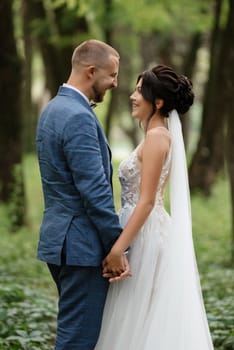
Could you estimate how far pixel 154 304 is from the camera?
16.6 feet

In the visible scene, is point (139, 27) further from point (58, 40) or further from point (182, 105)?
point (182, 105)

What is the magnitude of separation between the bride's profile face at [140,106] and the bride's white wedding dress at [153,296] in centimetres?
26

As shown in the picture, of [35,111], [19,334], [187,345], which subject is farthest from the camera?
[35,111]

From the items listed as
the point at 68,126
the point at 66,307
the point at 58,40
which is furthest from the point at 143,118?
the point at 58,40

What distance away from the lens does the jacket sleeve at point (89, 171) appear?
182 inches

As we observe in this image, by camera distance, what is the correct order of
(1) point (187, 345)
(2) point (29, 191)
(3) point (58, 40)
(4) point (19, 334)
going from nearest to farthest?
1. (1) point (187, 345)
2. (4) point (19, 334)
3. (3) point (58, 40)
4. (2) point (29, 191)

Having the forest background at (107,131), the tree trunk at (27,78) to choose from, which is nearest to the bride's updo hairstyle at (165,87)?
the forest background at (107,131)

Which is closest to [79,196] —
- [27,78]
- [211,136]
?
[211,136]

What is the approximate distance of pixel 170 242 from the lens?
5.14 metres

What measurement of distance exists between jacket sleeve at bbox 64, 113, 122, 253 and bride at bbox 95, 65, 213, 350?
321mm

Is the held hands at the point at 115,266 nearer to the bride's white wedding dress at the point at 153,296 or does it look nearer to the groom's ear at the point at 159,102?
the bride's white wedding dress at the point at 153,296

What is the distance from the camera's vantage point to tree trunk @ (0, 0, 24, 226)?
13.4m

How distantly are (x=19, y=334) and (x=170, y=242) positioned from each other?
1.75 meters

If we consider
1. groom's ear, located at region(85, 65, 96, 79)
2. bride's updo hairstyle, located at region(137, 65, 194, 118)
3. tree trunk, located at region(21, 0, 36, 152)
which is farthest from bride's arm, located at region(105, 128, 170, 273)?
tree trunk, located at region(21, 0, 36, 152)
